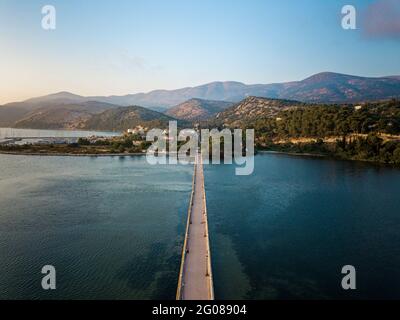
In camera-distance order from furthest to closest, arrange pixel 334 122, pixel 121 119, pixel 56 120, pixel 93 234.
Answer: pixel 56 120, pixel 121 119, pixel 334 122, pixel 93 234

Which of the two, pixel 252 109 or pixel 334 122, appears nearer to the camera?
pixel 334 122

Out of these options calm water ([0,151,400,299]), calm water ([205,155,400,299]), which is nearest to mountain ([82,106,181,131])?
calm water ([0,151,400,299])

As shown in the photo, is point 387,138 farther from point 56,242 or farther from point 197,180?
point 56,242

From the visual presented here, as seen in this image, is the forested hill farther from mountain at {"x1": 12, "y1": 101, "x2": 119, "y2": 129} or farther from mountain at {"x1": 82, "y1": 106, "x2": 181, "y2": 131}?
mountain at {"x1": 12, "y1": 101, "x2": 119, "y2": 129}

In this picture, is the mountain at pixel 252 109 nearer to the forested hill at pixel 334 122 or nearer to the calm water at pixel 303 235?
the forested hill at pixel 334 122

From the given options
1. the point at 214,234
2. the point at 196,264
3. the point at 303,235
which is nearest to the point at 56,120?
the point at 214,234

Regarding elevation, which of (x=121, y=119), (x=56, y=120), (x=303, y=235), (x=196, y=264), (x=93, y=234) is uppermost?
(x=56, y=120)

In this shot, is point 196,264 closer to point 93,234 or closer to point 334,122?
point 93,234
